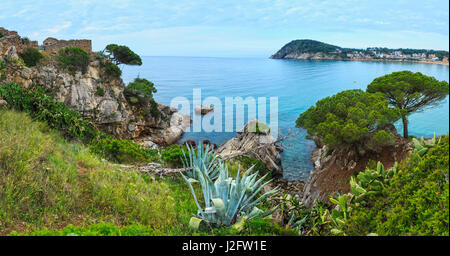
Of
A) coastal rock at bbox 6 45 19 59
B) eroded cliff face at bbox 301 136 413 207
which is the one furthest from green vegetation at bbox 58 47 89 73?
eroded cliff face at bbox 301 136 413 207

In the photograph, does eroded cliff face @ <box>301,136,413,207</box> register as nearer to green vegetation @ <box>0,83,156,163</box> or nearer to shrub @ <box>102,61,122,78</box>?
green vegetation @ <box>0,83,156,163</box>

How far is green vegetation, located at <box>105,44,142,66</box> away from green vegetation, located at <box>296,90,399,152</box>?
65.8 feet

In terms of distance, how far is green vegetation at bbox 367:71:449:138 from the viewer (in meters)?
11.0

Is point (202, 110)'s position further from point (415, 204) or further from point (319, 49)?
point (319, 49)

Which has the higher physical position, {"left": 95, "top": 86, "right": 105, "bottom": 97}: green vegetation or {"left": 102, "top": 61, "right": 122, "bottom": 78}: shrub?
{"left": 102, "top": 61, "right": 122, "bottom": 78}: shrub

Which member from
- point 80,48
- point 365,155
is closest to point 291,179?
point 365,155

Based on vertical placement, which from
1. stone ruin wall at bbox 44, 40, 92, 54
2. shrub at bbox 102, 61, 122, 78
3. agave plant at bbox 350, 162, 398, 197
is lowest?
agave plant at bbox 350, 162, 398, 197

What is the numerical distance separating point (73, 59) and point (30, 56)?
304 centimetres

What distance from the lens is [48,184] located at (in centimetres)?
462

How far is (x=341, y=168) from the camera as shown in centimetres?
1008

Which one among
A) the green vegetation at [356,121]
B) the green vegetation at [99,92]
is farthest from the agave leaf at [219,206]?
the green vegetation at [99,92]

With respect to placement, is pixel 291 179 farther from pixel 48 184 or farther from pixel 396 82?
pixel 48 184

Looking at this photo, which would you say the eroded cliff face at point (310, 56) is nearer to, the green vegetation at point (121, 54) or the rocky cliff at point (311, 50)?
the rocky cliff at point (311, 50)
